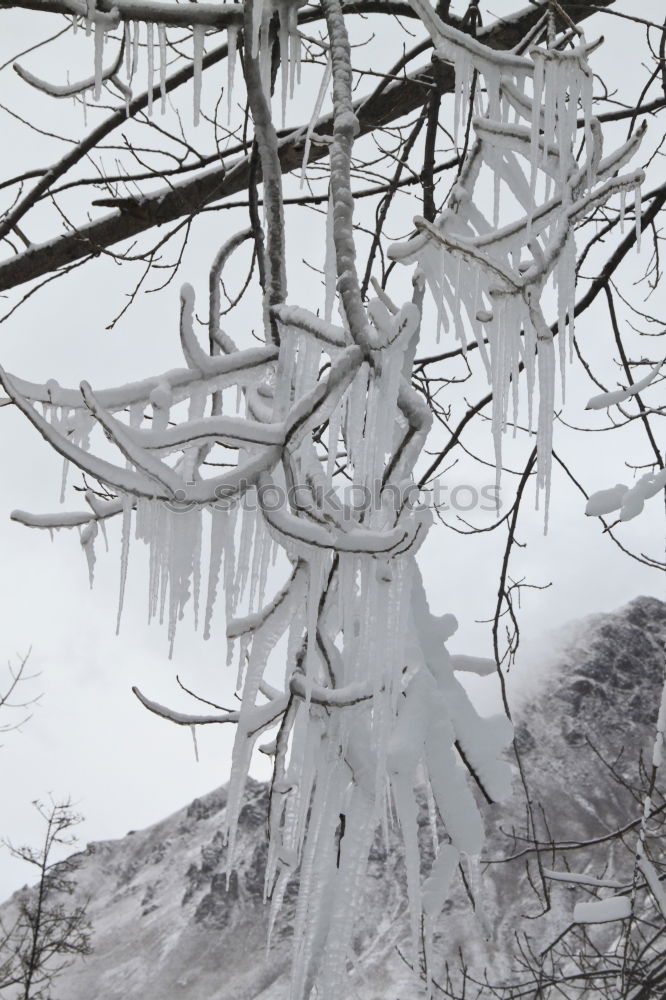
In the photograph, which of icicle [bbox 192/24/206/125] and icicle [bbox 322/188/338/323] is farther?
icicle [bbox 192/24/206/125]

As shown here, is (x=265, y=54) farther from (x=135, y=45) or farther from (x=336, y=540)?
(x=336, y=540)

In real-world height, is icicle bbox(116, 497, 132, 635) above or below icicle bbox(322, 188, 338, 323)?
below

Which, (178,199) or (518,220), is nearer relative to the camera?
(518,220)

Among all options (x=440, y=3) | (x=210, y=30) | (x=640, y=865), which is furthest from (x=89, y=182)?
(x=640, y=865)

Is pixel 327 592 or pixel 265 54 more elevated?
pixel 265 54

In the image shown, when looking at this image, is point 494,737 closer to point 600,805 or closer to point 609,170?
point 609,170

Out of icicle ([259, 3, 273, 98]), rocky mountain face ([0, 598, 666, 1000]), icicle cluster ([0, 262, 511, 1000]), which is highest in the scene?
icicle ([259, 3, 273, 98])

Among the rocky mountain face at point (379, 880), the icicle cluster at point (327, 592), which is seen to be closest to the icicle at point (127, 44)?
the icicle cluster at point (327, 592)

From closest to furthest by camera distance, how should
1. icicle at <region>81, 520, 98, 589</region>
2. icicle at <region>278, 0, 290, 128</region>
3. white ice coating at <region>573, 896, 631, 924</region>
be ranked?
icicle at <region>81, 520, 98, 589</region>, icicle at <region>278, 0, 290, 128</region>, white ice coating at <region>573, 896, 631, 924</region>

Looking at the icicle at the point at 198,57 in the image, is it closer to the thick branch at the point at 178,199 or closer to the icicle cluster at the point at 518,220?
the icicle cluster at the point at 518,220

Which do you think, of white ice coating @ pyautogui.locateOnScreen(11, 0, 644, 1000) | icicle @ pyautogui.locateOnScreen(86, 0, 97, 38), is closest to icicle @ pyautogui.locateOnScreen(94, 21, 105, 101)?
icicle @ pyautogui.locateOnScreen(86, 0, 97, 38)


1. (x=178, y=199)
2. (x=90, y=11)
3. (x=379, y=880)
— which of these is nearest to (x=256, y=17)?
(x=90, y=11)

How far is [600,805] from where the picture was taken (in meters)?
71.8

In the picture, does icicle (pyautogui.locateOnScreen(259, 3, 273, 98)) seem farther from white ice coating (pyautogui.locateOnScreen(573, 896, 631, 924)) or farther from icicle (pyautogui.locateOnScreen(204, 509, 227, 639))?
white ice coating (pyautogui.locateOnScreen(573, 896, 631, 924))
